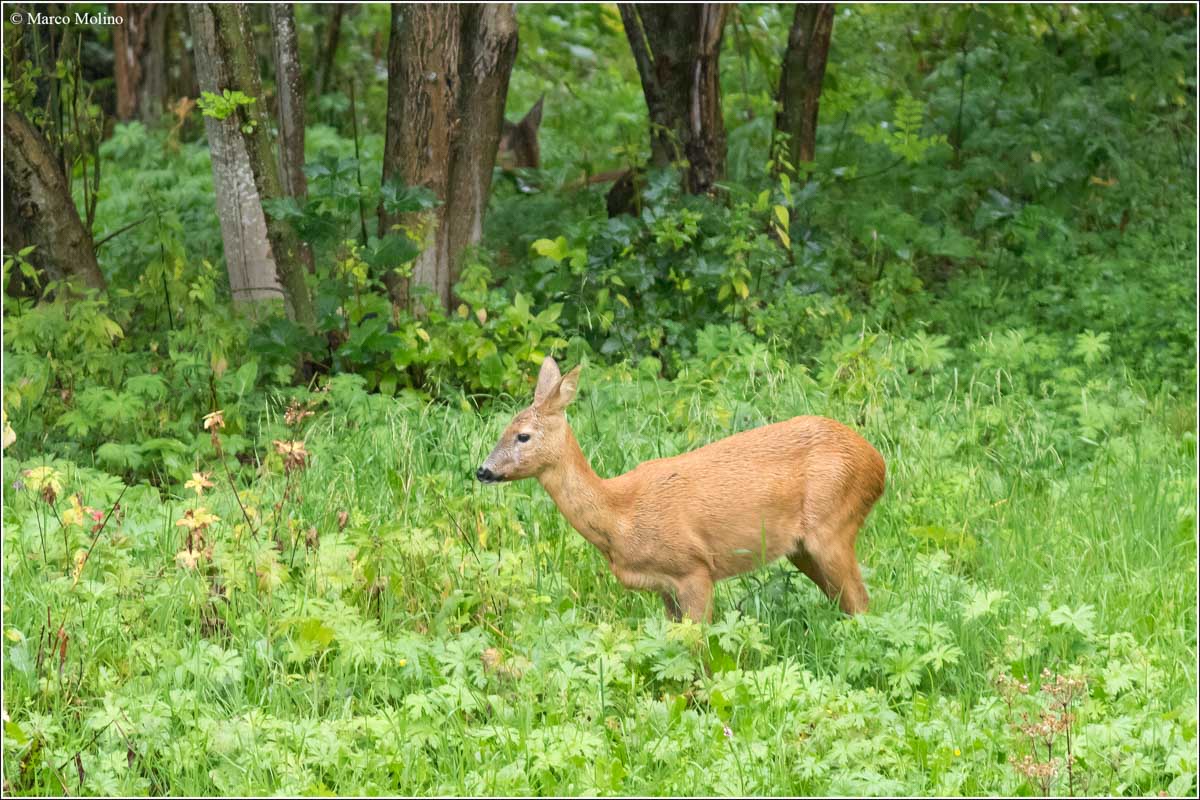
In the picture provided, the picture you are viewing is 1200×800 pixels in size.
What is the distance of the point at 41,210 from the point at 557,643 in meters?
4.70

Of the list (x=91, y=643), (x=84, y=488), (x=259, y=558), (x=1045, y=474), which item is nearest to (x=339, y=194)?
(x=84, y=488)

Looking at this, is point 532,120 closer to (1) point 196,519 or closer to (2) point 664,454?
(2) point 664,454

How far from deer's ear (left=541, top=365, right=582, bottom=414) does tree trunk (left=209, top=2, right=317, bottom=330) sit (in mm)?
3046

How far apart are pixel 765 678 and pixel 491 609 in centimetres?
105

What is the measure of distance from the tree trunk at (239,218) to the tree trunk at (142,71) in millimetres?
5895

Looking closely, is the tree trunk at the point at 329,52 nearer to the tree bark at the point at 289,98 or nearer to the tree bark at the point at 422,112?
the tree bark at the point at 289,98

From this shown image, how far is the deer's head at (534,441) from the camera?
4.83m

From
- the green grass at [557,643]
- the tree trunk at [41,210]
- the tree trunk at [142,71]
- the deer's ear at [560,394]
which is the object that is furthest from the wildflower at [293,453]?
the tree trunk at [142,71]


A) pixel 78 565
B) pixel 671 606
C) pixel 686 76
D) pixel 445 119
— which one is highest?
pixel 686 76

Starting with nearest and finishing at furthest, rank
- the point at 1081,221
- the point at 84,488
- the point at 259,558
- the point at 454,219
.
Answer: the point at 259,558 < the point at 84,488 < the point at 454,219 < the point at 1081,221

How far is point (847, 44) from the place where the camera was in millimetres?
11812

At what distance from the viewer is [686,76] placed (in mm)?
9258

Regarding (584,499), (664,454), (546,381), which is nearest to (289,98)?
(664,454)

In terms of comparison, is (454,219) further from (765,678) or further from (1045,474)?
(765,678)
